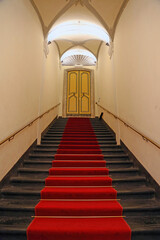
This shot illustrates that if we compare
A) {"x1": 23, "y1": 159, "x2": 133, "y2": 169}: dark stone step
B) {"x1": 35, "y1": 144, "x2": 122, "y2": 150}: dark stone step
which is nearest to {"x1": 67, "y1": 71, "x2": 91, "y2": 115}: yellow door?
{"x1": 35, "y1": 144, "x2": 122, "y2": 150}: dark stone step

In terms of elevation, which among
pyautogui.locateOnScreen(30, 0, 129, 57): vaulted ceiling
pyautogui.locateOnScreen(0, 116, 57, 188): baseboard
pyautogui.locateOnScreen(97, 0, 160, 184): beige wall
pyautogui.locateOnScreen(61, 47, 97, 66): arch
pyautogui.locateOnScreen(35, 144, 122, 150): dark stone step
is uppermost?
pyautogui.locateOnScreen(61, 47, 97, 66): arch

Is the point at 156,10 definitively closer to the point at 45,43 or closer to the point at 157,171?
the point at 157,171

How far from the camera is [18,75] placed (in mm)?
2879

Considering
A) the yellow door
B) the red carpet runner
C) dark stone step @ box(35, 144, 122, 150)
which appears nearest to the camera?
the red carpet runner

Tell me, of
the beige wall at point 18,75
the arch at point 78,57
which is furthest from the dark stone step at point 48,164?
the arch at point 78,57

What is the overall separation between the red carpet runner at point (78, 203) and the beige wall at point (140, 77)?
0.83 metres

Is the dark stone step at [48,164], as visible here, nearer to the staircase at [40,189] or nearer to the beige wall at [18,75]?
the staircase at [40,189]

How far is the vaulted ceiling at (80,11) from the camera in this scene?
13.2 ft

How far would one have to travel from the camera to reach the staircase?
175 cm

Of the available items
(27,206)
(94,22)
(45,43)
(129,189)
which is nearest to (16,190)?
(27,206)

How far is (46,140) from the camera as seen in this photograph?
4.30 meters

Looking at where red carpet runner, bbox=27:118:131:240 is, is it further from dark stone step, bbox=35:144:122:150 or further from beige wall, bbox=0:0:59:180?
beige wall, bbox=0:0:59:180

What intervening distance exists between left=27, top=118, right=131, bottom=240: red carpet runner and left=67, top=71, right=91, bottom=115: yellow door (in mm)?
4735

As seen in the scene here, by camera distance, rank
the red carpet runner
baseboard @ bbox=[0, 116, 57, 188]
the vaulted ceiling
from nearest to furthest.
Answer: the red carpet runner
baseboard @ bbox=[0, 116, 57, 188]
the vaulted ceiling
